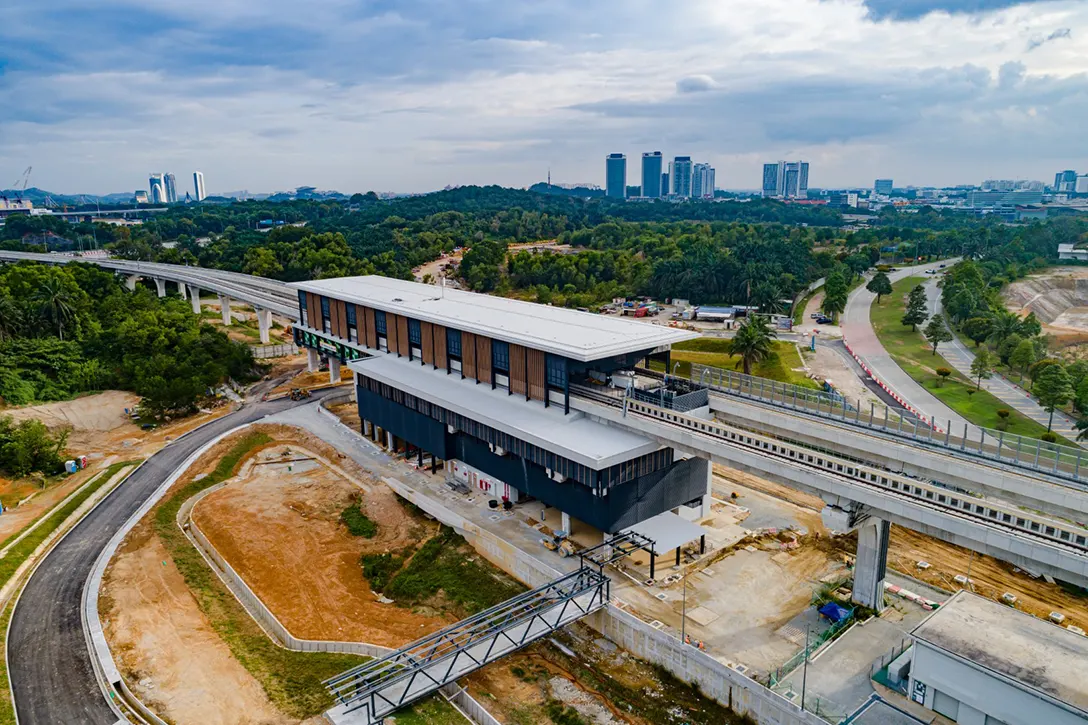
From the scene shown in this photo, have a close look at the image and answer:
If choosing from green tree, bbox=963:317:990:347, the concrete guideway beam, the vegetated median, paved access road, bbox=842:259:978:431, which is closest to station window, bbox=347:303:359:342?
the vegetated median

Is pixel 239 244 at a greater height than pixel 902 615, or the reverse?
pixel 239 244

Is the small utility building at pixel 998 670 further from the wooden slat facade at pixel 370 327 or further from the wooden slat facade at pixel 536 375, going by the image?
the wooden slat facade at pixel 370 327

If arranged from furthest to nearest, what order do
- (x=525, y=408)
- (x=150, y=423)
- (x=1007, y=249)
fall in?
1. (x=1007, y=249)
2. (x=150, y=423)
3. (x=525, y=408)

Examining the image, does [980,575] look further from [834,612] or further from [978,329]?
[978,329]

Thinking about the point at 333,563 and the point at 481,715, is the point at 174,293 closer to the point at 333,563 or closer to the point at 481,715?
the point at 333,563

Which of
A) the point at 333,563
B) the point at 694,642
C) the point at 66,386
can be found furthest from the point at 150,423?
the point at 694,642

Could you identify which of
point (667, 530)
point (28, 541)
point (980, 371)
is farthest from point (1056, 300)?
point (28, 541)
